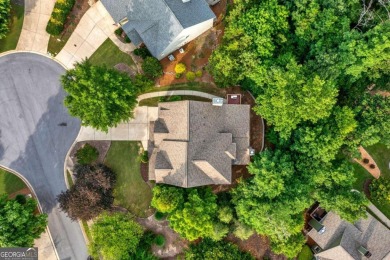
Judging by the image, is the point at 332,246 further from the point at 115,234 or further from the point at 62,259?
the point at 62,259

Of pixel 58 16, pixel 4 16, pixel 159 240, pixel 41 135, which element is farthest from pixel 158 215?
pixel 4 16

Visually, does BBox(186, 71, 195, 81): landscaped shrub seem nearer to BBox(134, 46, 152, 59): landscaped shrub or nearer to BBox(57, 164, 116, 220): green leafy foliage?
BBox(134, 46, 152, 59): landscaped shrub

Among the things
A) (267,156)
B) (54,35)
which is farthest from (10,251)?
(267,156)

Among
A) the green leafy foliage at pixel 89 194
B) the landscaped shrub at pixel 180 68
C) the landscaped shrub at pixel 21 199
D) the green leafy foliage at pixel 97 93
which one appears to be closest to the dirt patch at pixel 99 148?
the green leafy foliage at pixel 89 194

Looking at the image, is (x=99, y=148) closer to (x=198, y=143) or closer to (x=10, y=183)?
(x=10, y=183)

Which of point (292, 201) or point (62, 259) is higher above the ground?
point (292, 201)

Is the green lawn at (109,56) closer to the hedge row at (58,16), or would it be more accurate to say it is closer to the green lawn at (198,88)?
the hedge row at (58,16)

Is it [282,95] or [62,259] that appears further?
[62,259]
